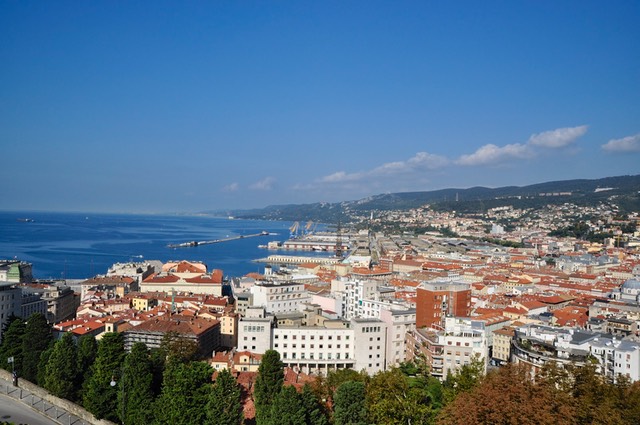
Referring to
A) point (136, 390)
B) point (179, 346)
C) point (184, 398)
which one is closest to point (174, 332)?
point (179, 346)

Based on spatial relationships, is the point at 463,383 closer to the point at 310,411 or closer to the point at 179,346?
the point at 310,411

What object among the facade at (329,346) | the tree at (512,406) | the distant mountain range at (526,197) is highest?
the distant mountain range at (526,197)

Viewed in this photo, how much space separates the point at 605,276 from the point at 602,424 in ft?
128

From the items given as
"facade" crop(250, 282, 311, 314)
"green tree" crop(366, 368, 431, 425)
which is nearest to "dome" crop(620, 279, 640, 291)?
"facade" crop(250, 282, 311, 314)

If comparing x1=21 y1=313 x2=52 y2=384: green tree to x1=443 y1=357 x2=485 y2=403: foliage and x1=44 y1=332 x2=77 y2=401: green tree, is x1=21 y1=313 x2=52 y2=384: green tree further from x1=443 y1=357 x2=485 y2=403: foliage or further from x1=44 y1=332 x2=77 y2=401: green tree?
x1=443 y1=357 x2=485 y2=403: foliage

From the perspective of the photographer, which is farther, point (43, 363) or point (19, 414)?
point (43, 363)

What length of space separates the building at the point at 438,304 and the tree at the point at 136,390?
41.4ft

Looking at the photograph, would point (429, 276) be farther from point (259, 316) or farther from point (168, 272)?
point (259, 316)

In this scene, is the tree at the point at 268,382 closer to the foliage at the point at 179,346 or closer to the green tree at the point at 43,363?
the foliage at the point at 179,346

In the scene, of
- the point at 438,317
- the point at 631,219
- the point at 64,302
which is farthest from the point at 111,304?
the point at 631,219

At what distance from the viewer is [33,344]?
16.9m

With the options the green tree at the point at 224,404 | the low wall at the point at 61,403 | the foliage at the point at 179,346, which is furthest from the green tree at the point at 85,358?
the green tree at the point at 224,404

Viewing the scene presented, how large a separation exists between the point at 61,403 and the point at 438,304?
15114 mm

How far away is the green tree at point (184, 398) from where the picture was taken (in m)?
13.0
